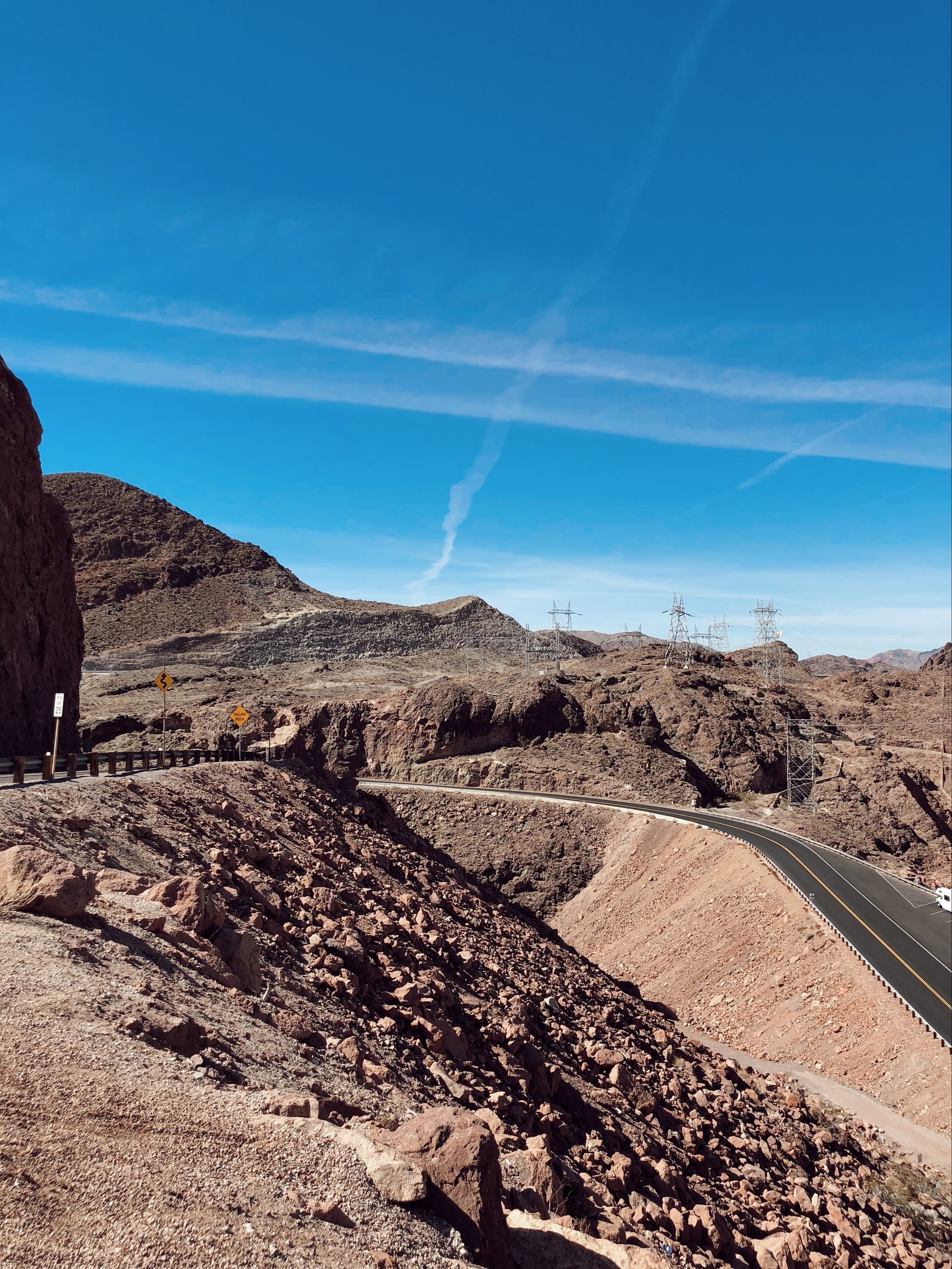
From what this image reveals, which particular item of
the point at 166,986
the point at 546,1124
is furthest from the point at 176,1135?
the point at 546,1124

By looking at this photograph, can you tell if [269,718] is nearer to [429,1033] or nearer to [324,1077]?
[429,1033]

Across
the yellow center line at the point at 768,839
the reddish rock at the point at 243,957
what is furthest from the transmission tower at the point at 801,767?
the reddish rock at the point at 243,957

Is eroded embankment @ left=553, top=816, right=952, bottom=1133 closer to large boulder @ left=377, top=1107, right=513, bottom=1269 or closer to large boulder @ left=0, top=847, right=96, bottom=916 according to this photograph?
large boulder @ left=377, top=1107, right=513, bottom=1269

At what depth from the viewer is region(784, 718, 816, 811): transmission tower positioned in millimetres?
50406

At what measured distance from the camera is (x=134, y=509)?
13462cm

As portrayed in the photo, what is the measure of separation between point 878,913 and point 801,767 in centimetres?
2495

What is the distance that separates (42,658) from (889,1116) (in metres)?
27.1

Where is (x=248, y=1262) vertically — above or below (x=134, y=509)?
below

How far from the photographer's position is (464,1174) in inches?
222

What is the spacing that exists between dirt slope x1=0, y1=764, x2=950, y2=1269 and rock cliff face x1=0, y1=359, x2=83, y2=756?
21.5 feet

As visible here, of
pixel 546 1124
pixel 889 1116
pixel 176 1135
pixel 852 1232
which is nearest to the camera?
pixel 176 1135

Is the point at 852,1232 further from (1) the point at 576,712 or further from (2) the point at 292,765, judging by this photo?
(1) the point at 576,712

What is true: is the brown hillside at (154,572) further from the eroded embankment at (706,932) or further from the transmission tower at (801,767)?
the transmission tower at (801,767)

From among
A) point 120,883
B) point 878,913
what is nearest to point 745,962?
point 878,913
